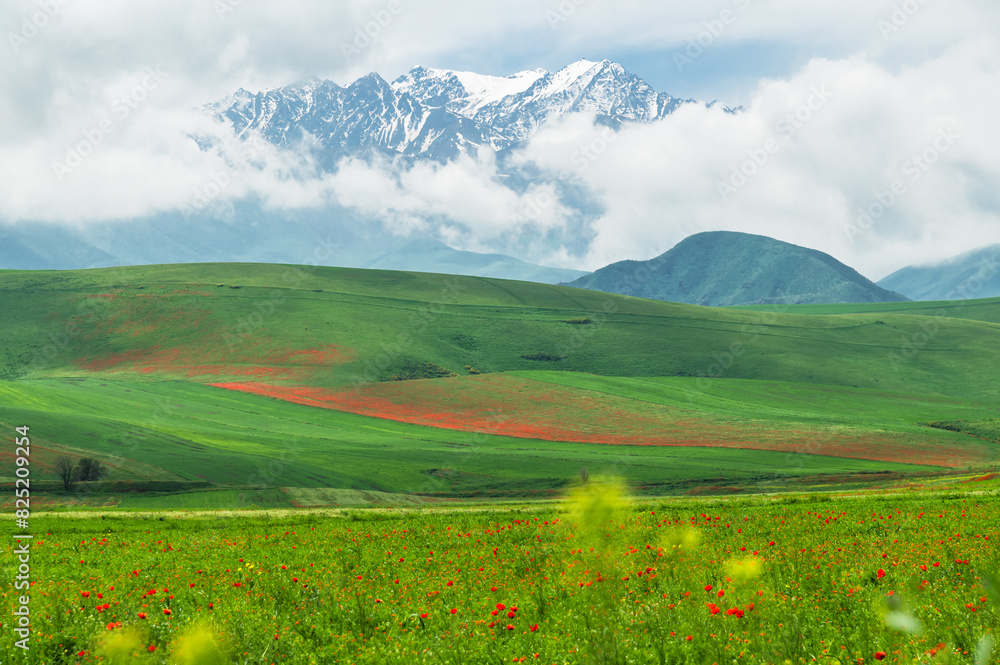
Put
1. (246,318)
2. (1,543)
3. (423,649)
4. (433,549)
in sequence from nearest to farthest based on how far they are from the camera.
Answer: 1. (423,649)
2. (433,549)
3. (1,543)
4. (246,318)

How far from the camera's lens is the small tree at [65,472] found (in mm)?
50741

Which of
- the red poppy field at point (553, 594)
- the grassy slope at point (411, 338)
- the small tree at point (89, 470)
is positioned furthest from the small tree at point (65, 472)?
the grassy slope at point (411, 338)

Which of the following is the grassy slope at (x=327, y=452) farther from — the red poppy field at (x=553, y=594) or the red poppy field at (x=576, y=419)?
the red poppy field at (x=553, y=594)

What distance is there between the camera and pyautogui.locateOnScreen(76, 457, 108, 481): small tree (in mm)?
56375

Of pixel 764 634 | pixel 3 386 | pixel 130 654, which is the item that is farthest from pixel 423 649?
pixel 3 386

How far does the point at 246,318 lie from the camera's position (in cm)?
16488

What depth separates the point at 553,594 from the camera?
13188mm

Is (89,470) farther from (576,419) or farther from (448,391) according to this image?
(448,391)

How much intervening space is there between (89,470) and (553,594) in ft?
183

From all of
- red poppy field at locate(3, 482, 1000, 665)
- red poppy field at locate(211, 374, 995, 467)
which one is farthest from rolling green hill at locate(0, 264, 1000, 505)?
red poppy field at locate(3, 482, 1000, 665)

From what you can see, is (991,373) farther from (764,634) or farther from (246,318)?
(764,634)

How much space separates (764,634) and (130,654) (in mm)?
9202

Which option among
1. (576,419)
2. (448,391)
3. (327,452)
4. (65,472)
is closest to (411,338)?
(448,391)

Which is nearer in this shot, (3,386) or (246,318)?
(3,386)
